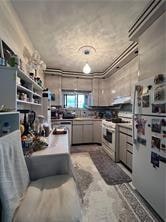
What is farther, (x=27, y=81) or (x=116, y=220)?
(x=27, y=81)

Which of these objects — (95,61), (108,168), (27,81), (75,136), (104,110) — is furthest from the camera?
(104,110)

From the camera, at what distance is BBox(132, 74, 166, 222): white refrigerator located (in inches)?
55.6

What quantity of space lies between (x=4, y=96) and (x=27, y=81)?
0.95m

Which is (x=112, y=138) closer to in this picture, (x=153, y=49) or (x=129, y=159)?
(x=129, y=159)

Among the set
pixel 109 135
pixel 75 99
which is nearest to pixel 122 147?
pixel 109 135

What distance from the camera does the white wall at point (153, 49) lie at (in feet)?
5.17

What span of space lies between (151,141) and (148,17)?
5.02ft

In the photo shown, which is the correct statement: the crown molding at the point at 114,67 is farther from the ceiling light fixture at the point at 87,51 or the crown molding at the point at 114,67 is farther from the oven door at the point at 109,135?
the oven door at the point at 109,135

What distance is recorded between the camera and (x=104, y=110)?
5.24 m

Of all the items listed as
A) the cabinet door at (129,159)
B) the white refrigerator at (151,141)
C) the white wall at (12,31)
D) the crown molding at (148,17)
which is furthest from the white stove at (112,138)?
the white wall at (12,31)

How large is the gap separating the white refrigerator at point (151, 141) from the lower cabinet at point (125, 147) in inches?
22.8

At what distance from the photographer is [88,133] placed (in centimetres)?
451

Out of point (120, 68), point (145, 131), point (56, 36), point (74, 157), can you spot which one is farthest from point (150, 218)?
point (120, 68)

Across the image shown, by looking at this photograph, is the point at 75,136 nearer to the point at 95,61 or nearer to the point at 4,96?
the point at 95,61
